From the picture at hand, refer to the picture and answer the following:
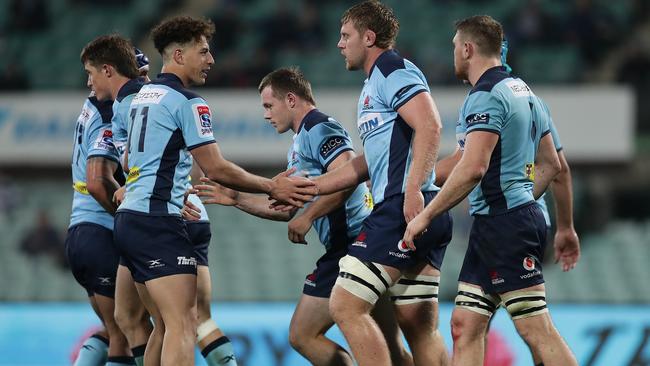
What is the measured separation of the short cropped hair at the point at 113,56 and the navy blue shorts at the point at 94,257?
1.05m

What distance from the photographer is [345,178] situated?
20.3 ft

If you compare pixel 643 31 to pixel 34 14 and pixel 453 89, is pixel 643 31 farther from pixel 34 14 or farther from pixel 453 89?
pixel 34 14

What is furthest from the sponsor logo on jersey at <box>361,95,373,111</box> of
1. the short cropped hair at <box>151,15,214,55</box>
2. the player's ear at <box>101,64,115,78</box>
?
the player's ear at <box>101,64,115,78</box>

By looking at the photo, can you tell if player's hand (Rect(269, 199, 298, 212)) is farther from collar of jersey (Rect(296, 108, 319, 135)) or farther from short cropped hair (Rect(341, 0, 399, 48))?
short cropped hair (Rect(341, 0, 399, 48))

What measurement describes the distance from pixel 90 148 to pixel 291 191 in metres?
1.46

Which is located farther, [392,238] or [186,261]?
[186,261]

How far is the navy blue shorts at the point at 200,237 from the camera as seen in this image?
6754mm

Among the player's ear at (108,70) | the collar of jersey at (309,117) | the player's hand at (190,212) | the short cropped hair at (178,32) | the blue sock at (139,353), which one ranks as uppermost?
the short cropped hair at (178,32)

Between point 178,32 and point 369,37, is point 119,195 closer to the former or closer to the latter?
point 178,32

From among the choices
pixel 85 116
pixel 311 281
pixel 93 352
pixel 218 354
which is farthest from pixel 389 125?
pixel 93 352

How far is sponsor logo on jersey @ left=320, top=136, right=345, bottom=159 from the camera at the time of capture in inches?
257

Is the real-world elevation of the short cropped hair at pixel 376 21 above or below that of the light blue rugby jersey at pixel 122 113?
above

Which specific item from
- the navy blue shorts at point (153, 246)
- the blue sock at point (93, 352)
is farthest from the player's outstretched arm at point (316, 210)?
the blue sock at point (93, 352)

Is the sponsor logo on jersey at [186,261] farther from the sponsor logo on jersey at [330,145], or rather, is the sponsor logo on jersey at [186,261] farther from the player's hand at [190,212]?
the sponsor logo on jersey at [330,145]
